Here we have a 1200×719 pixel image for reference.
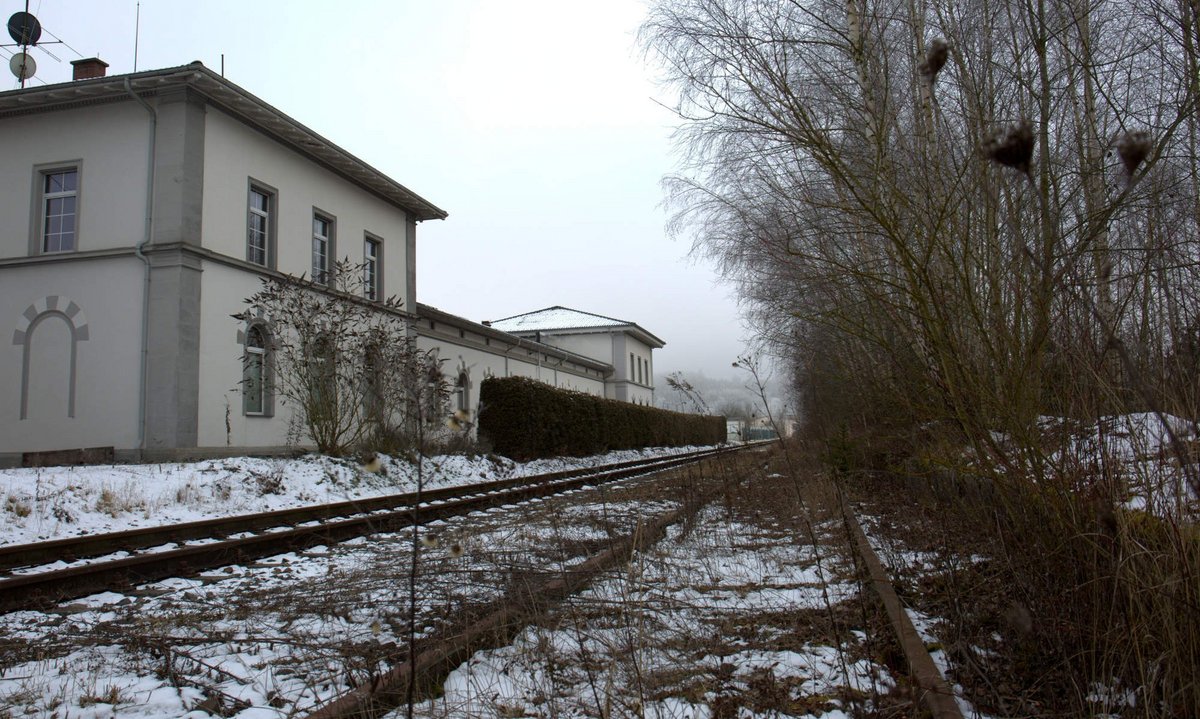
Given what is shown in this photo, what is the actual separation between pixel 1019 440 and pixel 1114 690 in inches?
37.9

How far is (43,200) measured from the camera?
17.3 metres

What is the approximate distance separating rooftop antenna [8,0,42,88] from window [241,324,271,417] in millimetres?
8810

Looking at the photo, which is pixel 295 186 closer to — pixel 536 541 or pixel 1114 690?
pixel 536 541

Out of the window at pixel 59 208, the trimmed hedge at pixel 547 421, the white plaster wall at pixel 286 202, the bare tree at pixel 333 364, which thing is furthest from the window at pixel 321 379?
the window at pixel 59 208

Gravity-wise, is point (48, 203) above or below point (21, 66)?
below

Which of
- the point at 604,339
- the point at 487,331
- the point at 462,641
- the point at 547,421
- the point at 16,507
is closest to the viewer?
the point at 462,641

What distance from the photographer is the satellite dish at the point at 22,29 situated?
764 inches

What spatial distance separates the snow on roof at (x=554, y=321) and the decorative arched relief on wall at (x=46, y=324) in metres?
34.8

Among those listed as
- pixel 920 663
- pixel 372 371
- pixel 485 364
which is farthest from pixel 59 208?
pixel 920 663

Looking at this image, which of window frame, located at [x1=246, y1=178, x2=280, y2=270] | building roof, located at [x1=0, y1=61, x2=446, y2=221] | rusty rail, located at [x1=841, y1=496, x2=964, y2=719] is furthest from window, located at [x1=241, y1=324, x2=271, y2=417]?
rusty rail, located at [x1=841, y1=496, x2=964, y2=719]

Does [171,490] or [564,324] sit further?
[564,324]

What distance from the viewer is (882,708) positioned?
2.55m

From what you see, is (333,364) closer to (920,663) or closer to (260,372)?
(260,372)

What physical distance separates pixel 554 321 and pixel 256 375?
1531 inches
